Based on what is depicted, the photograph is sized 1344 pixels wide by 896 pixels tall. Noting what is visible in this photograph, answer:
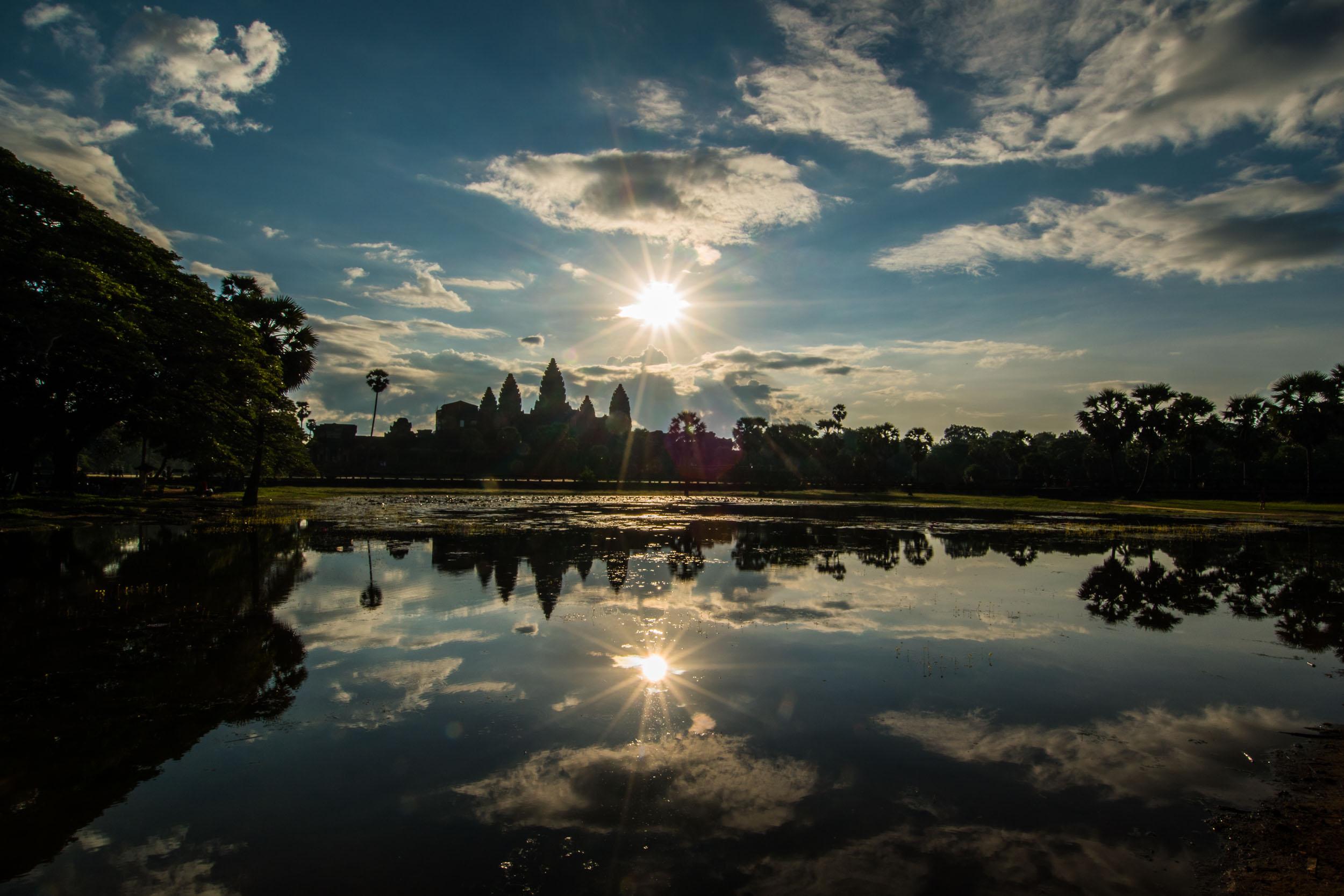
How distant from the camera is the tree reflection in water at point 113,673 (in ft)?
19.1

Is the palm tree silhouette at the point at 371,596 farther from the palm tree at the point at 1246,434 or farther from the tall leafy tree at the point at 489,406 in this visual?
the tall leafy tree at the point at 489,406

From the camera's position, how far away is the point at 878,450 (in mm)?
109062

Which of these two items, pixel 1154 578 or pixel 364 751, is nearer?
pixel 364 751

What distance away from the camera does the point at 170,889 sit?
462 cm

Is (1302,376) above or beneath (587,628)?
above

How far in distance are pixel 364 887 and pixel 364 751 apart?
250 cm

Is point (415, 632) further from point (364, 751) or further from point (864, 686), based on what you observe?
point (864, 686)

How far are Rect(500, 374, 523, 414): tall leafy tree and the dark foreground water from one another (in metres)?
134

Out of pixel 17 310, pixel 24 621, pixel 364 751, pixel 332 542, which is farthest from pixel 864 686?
pixel 17 310

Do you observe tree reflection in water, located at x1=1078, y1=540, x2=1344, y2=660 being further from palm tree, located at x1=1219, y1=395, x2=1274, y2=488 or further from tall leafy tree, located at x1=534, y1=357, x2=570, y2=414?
tall leafy tree, located at x1=534, y1=357, x2=570, y2=414

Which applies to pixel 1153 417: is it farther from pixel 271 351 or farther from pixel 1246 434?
pixel 271 351

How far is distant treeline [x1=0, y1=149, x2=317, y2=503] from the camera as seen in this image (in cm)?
2588

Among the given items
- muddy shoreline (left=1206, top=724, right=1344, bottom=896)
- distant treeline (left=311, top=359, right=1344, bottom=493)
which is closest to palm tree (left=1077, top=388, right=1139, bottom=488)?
distant treeline (left=311, top=359, right=1344, bottom=493)

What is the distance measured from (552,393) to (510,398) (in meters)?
9.61
